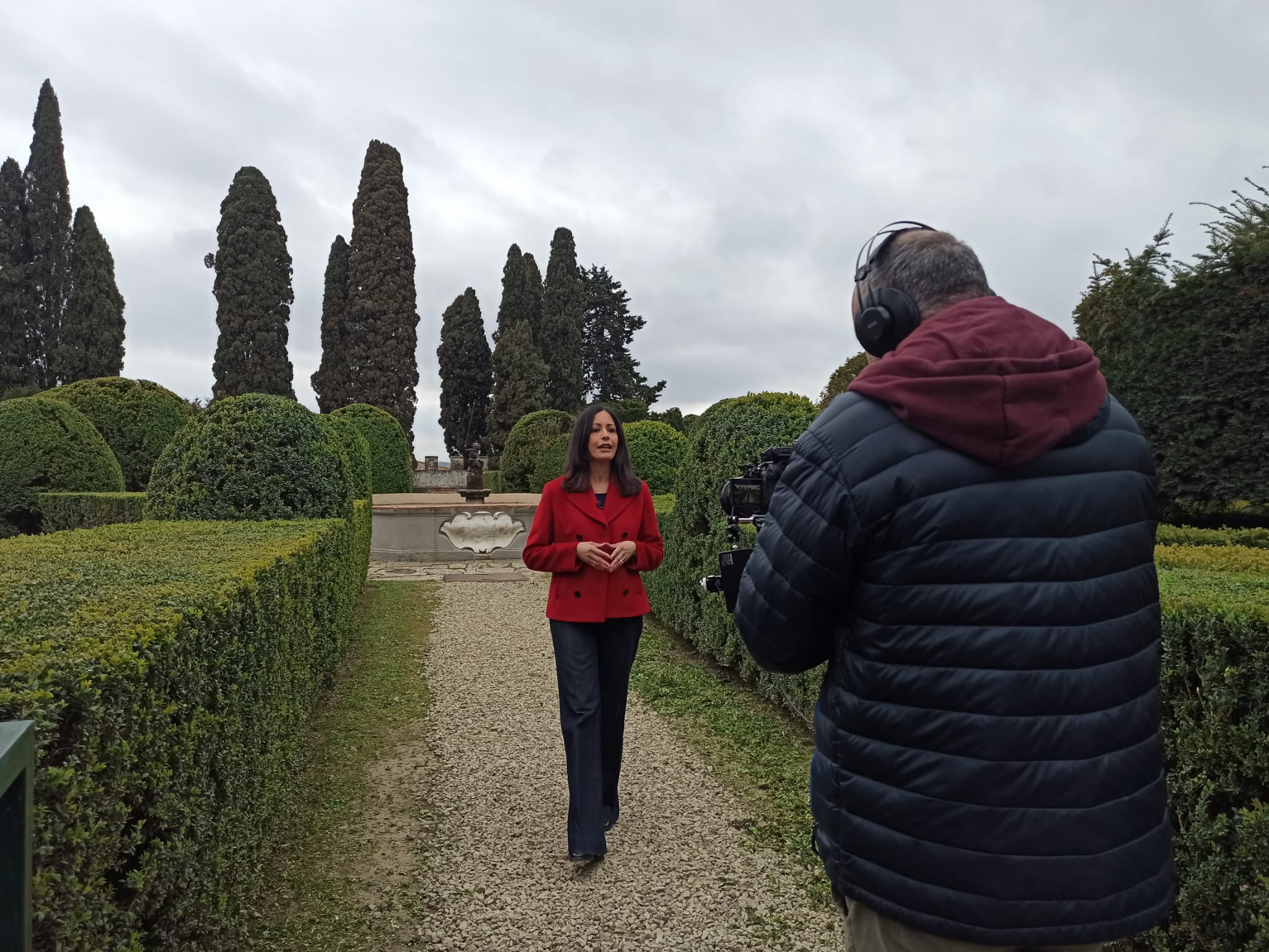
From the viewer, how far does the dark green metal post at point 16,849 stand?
100 cm

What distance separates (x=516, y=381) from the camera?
120 feet

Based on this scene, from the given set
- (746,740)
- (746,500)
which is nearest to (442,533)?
(746,740)

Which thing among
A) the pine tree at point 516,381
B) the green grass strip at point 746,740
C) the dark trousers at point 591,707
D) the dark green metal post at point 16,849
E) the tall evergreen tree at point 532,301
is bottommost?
the green grass strip at point 746,740

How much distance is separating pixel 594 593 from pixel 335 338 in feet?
123

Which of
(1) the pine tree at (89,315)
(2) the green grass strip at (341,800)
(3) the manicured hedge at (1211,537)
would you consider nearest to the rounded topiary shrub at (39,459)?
(2) the green grass strip at (341,800)

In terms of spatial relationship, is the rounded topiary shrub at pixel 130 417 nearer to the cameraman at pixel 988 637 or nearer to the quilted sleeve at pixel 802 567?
the quilted sleeve at pixel 802 567

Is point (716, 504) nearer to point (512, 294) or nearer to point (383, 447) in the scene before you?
point (383, 447)

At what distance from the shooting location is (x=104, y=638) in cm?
199

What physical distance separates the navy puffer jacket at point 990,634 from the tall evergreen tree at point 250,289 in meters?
34.0

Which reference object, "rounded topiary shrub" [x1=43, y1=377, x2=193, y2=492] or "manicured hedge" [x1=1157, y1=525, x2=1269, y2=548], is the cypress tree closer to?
"rounded topiary shrub" [x1=43, y1=377, x2=193, y2=492]

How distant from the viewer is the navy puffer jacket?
1.35 metres

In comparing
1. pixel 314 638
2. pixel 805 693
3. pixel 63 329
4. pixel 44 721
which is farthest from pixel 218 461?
pixel 63 329

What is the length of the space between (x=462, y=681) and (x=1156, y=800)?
6.01 m

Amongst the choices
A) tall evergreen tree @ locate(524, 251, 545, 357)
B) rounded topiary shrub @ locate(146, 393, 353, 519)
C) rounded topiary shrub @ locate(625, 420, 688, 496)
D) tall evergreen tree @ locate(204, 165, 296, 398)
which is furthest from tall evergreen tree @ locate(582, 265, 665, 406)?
rounded topiary shrub @ locate(146, 393, 353, 519)
